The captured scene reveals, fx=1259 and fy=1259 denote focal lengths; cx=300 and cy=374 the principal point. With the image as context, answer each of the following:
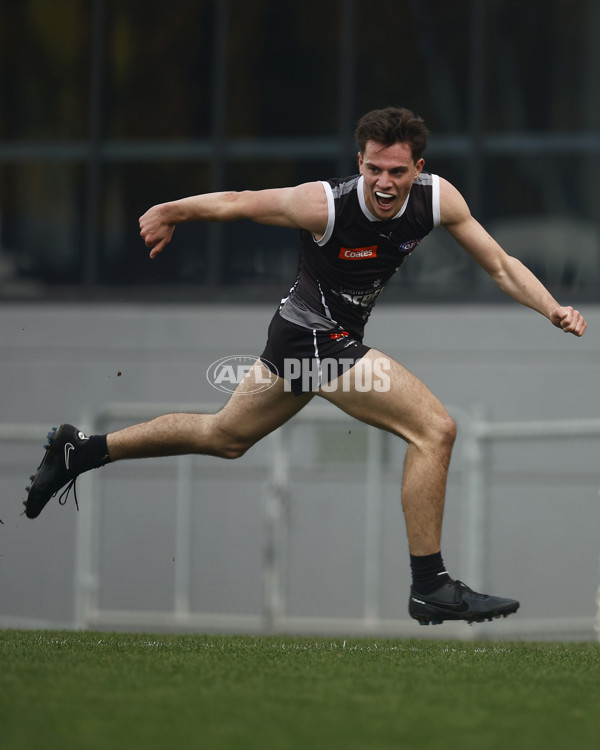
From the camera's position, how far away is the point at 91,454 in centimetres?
639

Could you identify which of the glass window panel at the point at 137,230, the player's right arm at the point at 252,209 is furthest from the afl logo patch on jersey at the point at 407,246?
the glass window panel at the point at 137,230

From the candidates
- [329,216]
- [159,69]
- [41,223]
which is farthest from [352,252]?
[41,223]

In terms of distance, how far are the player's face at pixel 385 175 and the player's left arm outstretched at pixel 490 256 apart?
0.26 metres

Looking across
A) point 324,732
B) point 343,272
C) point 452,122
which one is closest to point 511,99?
point 452,122

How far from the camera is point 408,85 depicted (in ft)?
40.2

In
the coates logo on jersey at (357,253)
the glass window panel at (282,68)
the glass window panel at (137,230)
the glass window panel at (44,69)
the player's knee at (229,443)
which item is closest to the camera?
the coates logo on jersey at (357,253)

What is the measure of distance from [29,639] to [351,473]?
15.5 ft

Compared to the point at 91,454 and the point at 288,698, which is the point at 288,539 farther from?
the point at 288,698

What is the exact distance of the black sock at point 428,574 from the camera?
567 cm

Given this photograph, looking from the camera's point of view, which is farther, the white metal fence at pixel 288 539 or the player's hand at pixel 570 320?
the white metal fence at pixel 288 539

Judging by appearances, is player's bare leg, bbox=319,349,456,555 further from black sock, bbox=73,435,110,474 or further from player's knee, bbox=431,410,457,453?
black sock, bbox=73,435,110,474

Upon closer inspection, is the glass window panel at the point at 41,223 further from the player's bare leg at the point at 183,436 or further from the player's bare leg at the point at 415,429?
the player's bare leg at the point at 415,429

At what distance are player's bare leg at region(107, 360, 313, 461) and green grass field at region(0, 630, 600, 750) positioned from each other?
38.5 inches

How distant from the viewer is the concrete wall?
10.3 m
